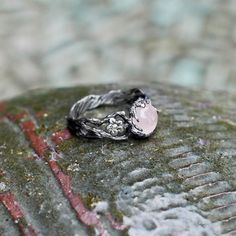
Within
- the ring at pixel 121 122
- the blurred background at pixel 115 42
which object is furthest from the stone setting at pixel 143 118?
the blurred background at pixel 115 42

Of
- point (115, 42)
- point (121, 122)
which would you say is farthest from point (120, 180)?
point (115, 42)

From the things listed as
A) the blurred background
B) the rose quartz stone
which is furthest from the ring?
the blurred background

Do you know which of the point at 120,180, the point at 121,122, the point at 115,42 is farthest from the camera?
the point at 115,42

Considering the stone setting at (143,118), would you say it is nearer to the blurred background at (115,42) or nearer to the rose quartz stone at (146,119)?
the rose quartz stone at (146,119)

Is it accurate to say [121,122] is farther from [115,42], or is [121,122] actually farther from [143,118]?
[115,42]

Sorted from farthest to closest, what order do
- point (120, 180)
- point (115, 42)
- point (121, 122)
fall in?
point (115, 42)
point (121, 122)
point (120, 180)

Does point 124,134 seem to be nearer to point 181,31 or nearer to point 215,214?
point 215,214

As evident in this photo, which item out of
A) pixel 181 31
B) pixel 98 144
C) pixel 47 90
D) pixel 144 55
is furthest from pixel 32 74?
pixel 98 144
